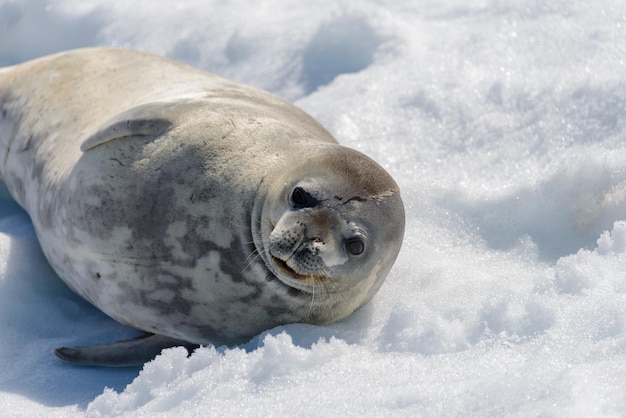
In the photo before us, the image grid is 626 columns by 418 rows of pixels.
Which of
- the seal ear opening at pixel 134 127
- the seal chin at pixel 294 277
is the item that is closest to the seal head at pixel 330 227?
the seal chin at pixel 294 277

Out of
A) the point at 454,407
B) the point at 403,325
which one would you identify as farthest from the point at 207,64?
the point at 454,407

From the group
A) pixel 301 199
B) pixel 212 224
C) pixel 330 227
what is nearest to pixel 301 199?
pixel 301 199

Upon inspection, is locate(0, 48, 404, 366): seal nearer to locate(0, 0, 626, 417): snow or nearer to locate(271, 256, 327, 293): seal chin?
locate(271, 256, 327, 293): seal chin

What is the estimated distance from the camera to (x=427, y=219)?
15.4 feet

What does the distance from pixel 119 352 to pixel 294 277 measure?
0.76m

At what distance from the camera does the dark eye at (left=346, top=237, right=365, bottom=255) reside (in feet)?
12.0

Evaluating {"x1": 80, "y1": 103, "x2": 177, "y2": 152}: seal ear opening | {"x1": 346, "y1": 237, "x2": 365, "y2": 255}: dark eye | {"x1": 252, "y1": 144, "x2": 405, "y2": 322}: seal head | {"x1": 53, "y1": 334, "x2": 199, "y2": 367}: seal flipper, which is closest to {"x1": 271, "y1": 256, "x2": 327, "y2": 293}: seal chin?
{"x1": 252, "y1": 144, "x2": 405, "y2": 322}: seal head

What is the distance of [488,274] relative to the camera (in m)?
4.19

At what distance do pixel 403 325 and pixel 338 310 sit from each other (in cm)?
35

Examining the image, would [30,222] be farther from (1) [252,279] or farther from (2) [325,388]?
(2) [325,388]

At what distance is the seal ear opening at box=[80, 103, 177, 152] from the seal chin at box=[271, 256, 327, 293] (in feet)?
2.63

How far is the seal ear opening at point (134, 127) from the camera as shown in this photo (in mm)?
4105

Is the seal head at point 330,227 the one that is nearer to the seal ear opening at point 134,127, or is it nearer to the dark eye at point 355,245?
the dark eye at point 355,245

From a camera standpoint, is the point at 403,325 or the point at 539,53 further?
the point at 539,53
